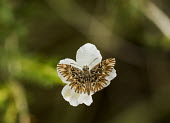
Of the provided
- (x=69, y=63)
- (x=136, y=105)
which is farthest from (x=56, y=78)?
(x=136, y=105)

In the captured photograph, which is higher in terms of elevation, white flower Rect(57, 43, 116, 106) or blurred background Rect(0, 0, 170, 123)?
blurred background Rect(0, 0, 170, 123)

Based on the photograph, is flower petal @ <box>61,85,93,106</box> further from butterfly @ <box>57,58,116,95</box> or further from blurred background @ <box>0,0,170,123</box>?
blurred background @ <box>0,0,170,123</box>

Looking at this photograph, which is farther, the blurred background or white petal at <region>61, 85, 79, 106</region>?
the blurred background

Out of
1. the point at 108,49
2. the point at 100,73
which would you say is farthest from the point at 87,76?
the point at 108,49

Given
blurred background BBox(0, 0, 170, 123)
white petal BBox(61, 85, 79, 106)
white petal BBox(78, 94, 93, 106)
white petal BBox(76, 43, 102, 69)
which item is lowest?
white petal BBox(78, 94, 93, 106)

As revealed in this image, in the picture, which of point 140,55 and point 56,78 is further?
point 140,55

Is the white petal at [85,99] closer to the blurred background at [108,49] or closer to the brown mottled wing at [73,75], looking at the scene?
the brown mottled wing at [73,75]

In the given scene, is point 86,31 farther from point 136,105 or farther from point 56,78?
Result: point 56,78

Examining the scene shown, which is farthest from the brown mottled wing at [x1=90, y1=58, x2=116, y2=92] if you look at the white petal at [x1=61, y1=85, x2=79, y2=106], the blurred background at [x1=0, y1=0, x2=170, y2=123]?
the blurred background at [x1=0, y1=0, x2=170, y2=123]
